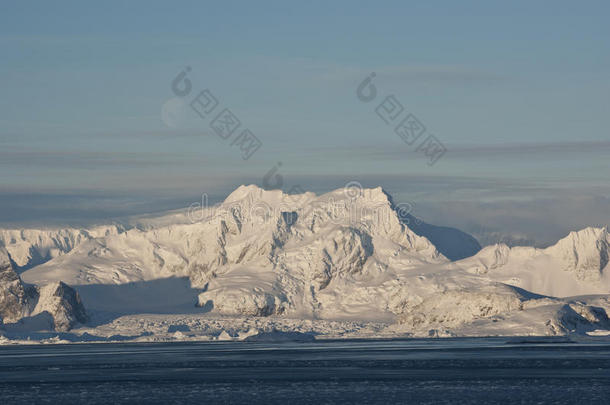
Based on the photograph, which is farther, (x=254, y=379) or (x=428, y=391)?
(x=254, y=379)

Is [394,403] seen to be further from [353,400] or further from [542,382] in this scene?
[542,382]

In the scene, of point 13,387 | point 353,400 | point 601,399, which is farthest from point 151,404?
point 601,399

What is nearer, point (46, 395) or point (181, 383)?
point (46, 395)

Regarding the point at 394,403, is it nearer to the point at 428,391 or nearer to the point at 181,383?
the point at 428,391

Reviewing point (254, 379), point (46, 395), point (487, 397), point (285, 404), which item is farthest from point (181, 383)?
point (487, 397)

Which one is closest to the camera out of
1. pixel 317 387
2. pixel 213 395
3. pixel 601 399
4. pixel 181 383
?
pixel 601 399

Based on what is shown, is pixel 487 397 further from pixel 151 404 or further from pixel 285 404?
pixel 151 404

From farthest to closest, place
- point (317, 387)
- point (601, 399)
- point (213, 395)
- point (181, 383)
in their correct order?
point (181, 383) → point (317, 387) → point (213, 395) → point (601, 399)

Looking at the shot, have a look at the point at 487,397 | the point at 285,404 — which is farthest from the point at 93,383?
the point at 487,397
